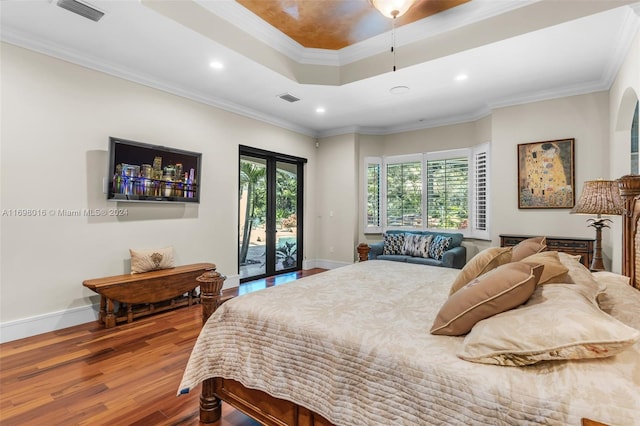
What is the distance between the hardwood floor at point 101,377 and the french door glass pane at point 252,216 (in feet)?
7.06

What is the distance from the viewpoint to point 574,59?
3453mm

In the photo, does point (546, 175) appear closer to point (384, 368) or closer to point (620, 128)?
point (620, 128)

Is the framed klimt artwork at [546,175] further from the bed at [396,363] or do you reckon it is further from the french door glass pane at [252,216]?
the french door glass pane at [252,216]

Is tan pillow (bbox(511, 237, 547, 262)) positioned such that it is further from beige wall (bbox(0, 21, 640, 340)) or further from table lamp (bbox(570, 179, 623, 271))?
beige wall (bbox(0, 21, 640, 340))

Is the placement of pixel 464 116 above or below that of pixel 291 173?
above

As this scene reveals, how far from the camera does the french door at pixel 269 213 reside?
5.37m

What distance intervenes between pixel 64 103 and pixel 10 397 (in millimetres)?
2700

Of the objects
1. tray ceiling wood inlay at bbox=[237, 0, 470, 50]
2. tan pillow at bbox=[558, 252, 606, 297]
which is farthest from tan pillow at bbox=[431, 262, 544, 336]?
tray ceiling wood inlay at bbox=[237, 0, 470, 50]

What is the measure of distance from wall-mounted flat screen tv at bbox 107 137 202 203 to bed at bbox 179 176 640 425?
2.52 meters

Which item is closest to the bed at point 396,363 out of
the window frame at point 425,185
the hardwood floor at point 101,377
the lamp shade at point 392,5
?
the hardwood floor at point 101,377

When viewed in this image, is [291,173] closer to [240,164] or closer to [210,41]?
[240,164]

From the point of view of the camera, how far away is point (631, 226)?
77.3 inches

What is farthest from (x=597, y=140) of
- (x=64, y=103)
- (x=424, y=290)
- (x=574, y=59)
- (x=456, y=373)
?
(x=64, y=103)

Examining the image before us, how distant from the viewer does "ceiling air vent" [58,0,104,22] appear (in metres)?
2.57
